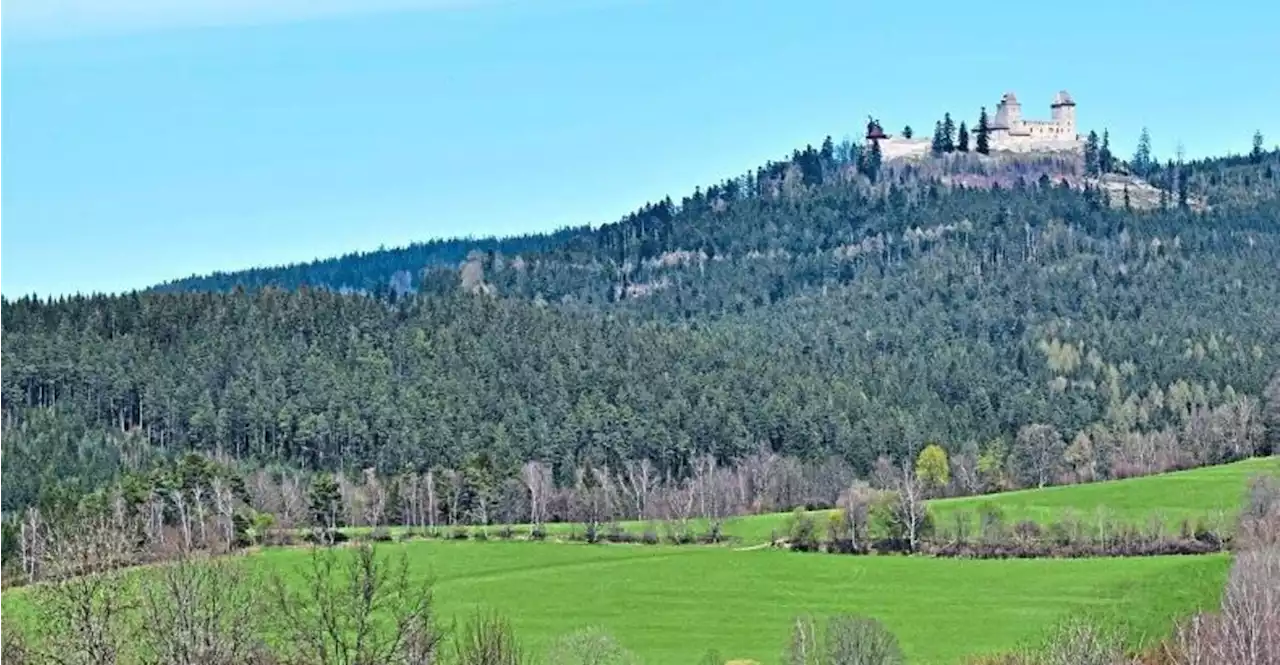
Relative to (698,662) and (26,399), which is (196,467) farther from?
(698,662)

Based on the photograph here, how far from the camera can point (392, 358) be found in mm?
181875

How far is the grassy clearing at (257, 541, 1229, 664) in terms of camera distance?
3091 inches

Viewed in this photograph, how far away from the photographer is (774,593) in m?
90.8

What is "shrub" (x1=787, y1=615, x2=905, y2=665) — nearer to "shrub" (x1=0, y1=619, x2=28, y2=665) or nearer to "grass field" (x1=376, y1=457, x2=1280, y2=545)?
"shrub" (x1=0, y1=619, x2=28, y2=665)

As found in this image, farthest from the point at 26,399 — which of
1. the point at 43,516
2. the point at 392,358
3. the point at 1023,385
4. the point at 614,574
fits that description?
the point at 1023,385

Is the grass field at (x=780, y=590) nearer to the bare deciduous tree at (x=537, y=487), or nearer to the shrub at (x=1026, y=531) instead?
the shrub at (x=1026, y=531)

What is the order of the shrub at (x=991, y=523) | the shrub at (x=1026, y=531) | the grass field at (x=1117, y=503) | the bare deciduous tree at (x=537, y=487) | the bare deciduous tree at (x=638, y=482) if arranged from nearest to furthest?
the shrub at (x=1026, y=531), the shrub at (x=991, y=523), the grass field at (x=1117, y=503), the bare deciduous tree at (x=537, y=487), the bare deciduous tree at (x=638, y=482)

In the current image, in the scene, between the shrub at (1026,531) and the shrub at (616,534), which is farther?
the shrub at (616,534)

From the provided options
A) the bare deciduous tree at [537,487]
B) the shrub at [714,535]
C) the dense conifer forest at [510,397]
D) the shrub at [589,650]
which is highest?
the dense conifer forest at [510,397]

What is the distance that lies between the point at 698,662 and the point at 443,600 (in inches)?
834

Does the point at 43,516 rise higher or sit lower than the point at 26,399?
lower

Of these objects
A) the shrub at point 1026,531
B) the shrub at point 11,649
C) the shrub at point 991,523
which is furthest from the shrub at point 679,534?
the shrub at point 11,649

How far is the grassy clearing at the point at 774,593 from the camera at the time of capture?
258 ft

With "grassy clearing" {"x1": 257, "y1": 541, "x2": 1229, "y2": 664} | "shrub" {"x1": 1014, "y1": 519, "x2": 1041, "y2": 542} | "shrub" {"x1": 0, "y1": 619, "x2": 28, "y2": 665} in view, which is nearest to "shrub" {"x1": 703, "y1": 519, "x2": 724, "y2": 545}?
"grassy clearing" {"x1": 257, "y1": 541, "x2": 1229, "y2": 664}
